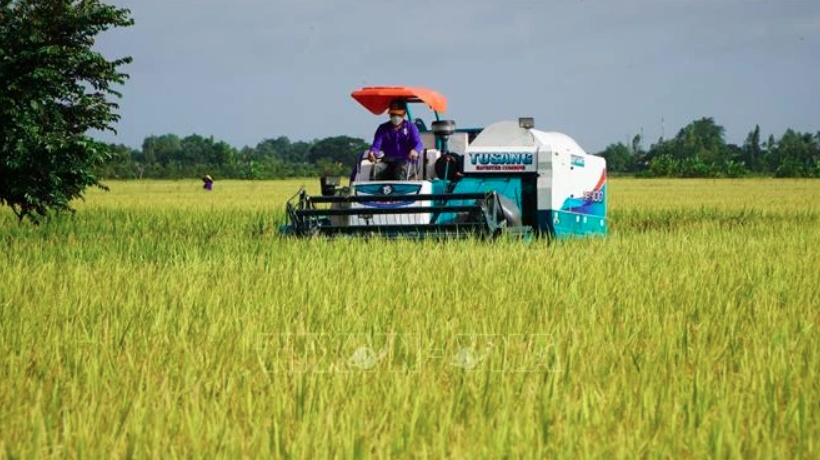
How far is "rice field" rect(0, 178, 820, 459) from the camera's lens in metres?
3.38

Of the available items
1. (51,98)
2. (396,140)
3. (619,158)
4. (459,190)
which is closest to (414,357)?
(396,140)

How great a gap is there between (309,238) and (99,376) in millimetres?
6935

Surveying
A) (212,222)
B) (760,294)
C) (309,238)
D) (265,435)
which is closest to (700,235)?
(309,238)

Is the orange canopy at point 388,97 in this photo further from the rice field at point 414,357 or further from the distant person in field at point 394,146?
the rice field at point 414,357

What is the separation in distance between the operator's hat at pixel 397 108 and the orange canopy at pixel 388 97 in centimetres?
5

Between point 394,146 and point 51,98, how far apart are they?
6552mm

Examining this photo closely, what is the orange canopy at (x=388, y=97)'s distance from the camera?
11.6m

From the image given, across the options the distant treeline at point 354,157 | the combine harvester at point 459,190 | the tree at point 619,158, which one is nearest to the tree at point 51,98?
the combine harvester at point 459,190

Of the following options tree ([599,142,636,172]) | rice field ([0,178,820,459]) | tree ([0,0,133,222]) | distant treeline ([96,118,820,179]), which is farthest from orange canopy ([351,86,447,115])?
tree ([599,142,636,172])

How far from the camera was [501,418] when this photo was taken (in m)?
3.55

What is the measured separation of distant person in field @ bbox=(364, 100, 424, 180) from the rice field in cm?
221

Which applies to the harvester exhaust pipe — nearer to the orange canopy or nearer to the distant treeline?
the orange canopy

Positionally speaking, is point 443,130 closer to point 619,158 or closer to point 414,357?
point 414,357

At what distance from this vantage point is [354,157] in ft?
135
